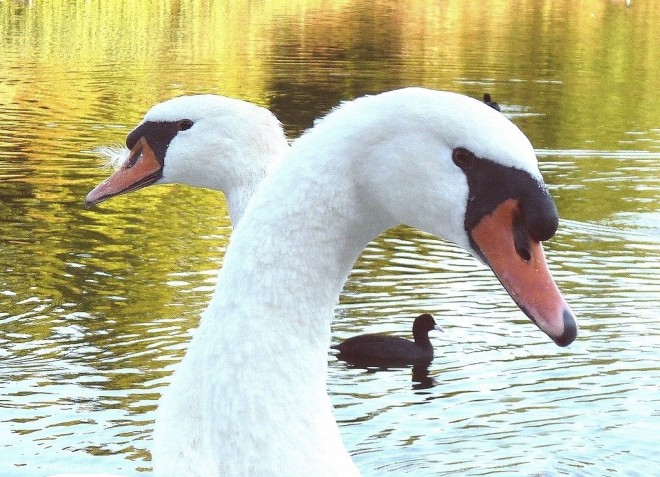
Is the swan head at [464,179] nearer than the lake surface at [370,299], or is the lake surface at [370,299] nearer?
the swan head at [464,179]

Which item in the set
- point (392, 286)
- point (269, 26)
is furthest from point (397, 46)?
point (392, 286)

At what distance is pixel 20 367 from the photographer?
29.3 feet

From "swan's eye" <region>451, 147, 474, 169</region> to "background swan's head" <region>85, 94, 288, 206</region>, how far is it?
3.34 meters

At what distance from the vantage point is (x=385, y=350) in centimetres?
920

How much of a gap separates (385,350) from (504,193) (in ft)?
22.3

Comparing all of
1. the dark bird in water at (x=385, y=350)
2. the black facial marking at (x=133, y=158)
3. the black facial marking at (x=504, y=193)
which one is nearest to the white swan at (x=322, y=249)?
the black facial marking at (x=504, y=193)

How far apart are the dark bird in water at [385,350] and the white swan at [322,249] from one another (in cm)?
633

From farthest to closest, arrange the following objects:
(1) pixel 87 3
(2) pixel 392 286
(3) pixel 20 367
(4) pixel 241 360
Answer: (1) pixel 87 3, (2) pixel 392 286, (3) pixel 20 367, (4) pixel 241 360

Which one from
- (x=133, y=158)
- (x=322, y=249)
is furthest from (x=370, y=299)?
(x=322, y=249)

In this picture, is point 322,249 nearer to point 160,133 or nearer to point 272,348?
point 272,348

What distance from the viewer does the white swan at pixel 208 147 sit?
5902 millimetres

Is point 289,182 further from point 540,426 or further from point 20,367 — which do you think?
point 20,367

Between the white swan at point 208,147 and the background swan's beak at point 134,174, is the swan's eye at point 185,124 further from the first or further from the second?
the background swan's beak at point 134,174

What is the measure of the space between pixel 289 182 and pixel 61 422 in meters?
5.63
